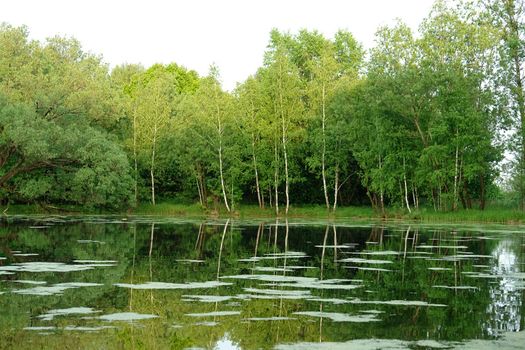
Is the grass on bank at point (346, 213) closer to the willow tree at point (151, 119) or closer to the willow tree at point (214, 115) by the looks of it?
the willow tree at point (214, 115)

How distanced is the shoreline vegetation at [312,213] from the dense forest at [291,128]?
862 mm

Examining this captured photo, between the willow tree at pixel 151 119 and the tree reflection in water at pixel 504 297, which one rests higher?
the willow tree at pixel 151 119

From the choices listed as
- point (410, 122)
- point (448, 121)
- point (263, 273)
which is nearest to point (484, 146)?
point (448, 121)

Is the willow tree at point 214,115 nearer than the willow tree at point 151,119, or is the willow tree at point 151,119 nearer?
the willow tree at point 214,115

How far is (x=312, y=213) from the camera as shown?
55.3 meters

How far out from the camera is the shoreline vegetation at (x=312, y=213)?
45144mm

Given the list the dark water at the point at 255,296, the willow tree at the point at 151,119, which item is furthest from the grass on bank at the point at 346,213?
the dark water at the point at 255,296

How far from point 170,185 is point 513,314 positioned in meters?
52.8

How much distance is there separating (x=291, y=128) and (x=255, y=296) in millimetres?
44474

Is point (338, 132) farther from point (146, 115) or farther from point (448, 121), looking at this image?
point (146, 115)

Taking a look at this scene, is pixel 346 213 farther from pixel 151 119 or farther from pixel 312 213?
pixel 151 119

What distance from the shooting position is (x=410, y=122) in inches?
2035

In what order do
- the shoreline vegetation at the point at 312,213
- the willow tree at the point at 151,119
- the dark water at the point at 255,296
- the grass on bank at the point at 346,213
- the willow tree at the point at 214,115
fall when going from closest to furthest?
the dark water at the point at 255,296, the shoreline vegetation at the point at 312,213, the grass on bank at the point at 346,213, the willow tree at the point at 214,115, the willow tree at the point at 151,119

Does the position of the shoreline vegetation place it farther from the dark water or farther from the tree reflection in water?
the tree reflection in water
